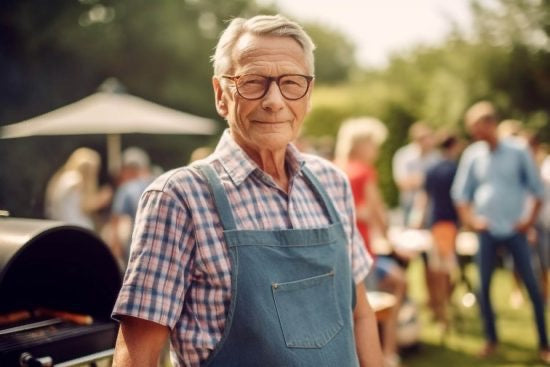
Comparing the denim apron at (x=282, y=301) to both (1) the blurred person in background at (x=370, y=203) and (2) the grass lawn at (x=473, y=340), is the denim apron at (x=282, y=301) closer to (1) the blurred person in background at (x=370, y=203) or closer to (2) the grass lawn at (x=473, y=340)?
(1) the blurred person in background at (x=370, y=203)

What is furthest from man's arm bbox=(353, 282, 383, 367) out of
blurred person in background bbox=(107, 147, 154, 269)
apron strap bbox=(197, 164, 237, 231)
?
blurred person in background bbox=(107, 147, 154, 269)

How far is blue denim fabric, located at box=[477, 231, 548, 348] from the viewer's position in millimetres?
5430

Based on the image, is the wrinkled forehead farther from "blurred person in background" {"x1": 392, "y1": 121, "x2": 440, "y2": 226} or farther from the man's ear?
"blurred person in background" {"x1": 392, "y1": 121, "x2": 440, "y2": 226}

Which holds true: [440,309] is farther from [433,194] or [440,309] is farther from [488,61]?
[488,61]

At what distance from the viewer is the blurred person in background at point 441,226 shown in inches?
258

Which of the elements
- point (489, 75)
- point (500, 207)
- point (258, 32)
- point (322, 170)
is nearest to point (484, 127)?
point (500, 207)

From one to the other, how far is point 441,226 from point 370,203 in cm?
180

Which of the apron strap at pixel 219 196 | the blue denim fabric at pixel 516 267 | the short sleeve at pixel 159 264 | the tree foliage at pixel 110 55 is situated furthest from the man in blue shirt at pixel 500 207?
the tree foliage at pixel 110 55

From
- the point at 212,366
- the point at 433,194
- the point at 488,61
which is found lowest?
the point at 212,366

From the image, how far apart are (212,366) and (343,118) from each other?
1685cm

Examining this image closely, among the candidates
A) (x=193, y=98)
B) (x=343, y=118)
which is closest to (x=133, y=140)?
(x=193, y=98)

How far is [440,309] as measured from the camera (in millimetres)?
6410

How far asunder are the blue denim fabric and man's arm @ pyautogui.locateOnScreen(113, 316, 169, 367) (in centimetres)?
456

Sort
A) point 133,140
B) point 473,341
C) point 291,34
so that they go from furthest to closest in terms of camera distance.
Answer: point 133,140
point 473,341
point 291,34
